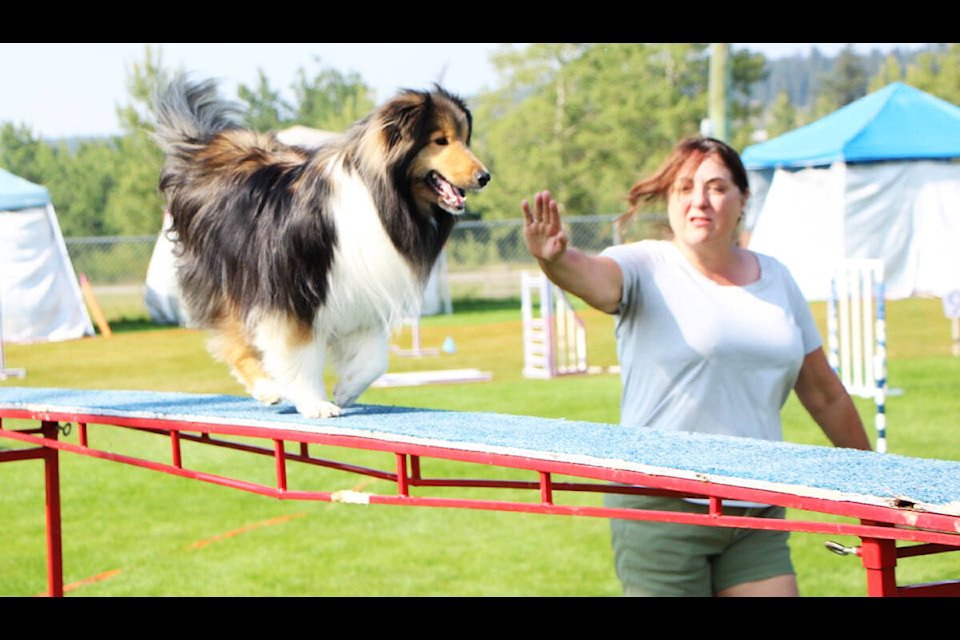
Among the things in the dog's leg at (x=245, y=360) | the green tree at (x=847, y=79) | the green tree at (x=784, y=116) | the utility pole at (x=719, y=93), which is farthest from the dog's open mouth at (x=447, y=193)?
the green tree at (x=847, y=79)

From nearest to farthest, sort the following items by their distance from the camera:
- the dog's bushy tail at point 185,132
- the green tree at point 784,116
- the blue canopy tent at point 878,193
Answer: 1. the dog's bushy tail at point 185,132
2. the blue canopy tent at point 878,193
3. the green tree at point 784,116

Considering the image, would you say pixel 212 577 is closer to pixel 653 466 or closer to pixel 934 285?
pixel 653 466

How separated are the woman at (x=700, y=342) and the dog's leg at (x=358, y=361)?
900 mm

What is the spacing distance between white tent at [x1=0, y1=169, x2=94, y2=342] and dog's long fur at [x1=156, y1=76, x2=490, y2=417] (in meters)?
14.1

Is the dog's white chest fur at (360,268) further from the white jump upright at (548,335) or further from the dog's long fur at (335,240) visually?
the white jump upright at (548,335)

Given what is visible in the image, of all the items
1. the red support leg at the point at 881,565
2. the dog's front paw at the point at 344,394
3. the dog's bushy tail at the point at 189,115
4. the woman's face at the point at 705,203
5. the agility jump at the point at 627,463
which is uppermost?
the dog's bushy tail at the point at 189,115

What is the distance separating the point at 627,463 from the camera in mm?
2578

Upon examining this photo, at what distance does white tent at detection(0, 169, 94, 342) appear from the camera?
1666 cm

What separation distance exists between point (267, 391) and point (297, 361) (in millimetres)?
363

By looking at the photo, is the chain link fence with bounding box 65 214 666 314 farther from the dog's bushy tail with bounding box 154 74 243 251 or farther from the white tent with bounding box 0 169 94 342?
the dog's bushy tail with bounding box 154 74 243 251

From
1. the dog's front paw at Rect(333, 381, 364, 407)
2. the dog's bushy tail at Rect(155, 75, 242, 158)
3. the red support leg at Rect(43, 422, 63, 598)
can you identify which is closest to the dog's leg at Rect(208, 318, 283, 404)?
the dog's front paw at Rect(333, 381, 364, 407)

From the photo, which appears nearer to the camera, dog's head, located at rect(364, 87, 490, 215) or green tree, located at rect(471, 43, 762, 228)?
dog's head, located at rect(364, 87, 490, 215)

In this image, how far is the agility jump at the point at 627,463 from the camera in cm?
217

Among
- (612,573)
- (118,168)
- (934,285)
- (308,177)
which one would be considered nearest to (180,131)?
(308,177)
